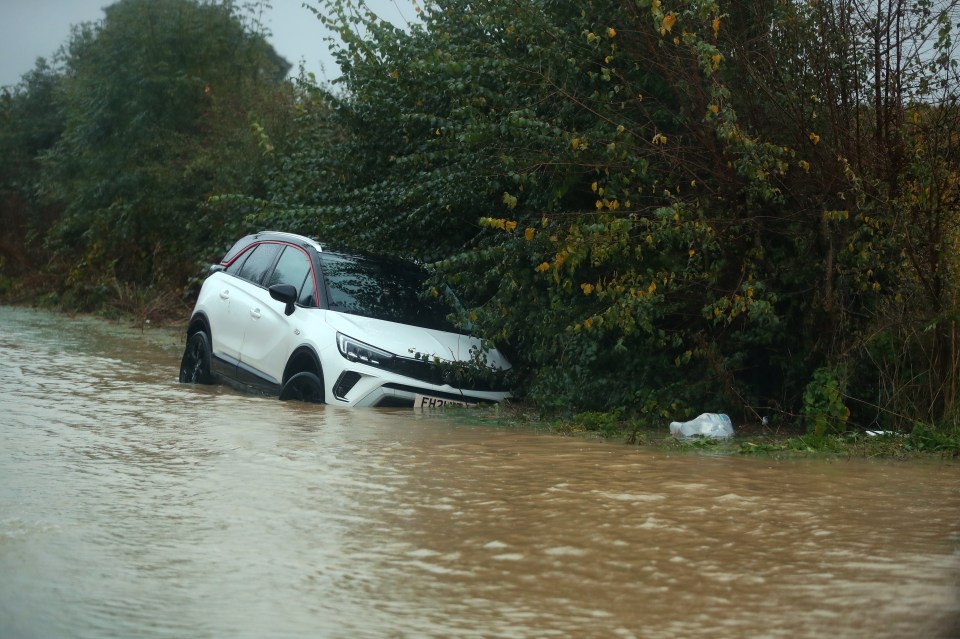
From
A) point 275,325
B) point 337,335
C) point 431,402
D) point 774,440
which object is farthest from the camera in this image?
point 275,325

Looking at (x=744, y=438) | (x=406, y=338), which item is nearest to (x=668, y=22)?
(x=744, y=438)

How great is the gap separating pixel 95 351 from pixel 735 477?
1154 cm

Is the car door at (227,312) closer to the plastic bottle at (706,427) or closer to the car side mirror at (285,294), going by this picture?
the car side mirror at (285,294)

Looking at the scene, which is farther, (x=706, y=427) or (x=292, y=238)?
(x=292, y=238)

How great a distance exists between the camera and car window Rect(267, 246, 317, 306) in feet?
35.9

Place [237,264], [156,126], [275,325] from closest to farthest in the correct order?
1. [275,325]
2. [237,264]
3. [156,126]

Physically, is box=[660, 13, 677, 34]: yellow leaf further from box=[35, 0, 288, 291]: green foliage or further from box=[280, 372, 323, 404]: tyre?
box=[35, 0, 288, 291]: green foliage

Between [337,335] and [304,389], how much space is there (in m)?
0.64

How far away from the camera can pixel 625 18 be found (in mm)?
10008

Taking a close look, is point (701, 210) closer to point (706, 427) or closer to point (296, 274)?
point (706, 427)

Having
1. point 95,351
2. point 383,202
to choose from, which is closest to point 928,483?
point 383,202

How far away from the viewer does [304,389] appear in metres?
10.5

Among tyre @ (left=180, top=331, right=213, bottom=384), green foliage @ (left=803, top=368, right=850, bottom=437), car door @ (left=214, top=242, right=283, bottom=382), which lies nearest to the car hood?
car door @ (left=214, top=242, right=283, bottom=382)

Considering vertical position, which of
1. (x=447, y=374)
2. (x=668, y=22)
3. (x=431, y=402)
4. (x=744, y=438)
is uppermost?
(x=668, y=22)
